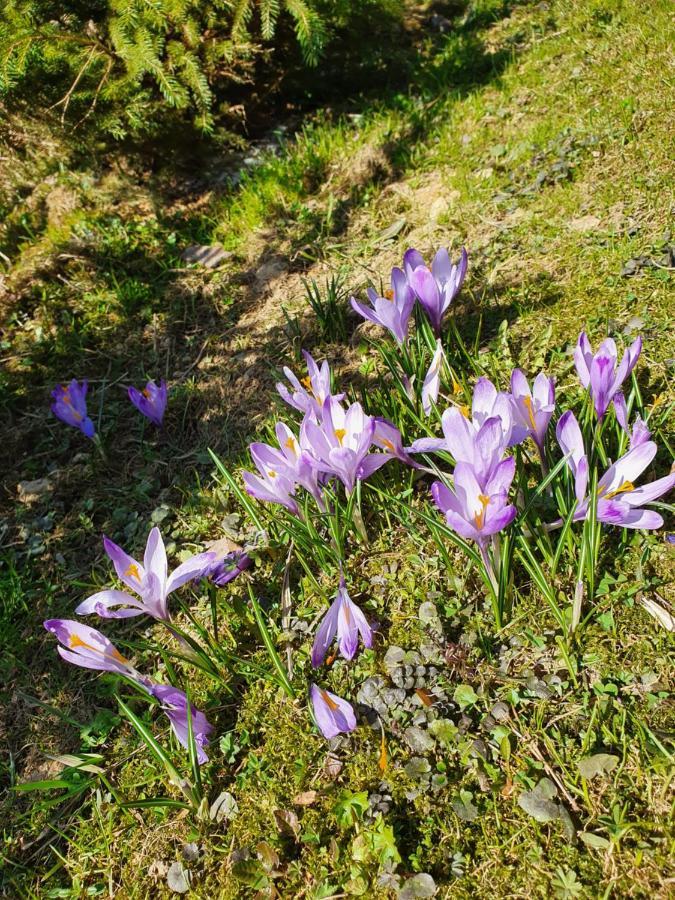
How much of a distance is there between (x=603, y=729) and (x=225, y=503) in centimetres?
136

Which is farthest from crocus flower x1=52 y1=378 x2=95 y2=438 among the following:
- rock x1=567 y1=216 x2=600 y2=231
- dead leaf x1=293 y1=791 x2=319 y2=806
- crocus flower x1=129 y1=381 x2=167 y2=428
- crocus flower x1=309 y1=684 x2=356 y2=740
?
rock x1=567 y1=216 x2=600 y2=231

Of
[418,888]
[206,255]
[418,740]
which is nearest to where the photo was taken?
[418,888]

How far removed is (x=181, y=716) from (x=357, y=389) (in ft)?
4.28

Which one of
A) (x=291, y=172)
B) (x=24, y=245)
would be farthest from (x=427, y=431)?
(x=24, y=245)

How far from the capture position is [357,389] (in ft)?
8.04

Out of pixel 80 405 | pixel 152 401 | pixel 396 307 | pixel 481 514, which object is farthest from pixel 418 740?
pixel 80 405

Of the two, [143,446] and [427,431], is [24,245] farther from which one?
[427,431]

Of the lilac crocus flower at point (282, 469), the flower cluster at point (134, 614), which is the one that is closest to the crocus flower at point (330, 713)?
the flower cluster at point (134, 614)

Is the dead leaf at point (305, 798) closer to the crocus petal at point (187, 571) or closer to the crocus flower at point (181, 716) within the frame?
the crocus flower at point (181, 716)

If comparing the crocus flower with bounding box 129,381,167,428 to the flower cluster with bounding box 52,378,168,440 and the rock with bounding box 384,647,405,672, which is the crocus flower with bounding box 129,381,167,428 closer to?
the flower cluster with bounding box 52,378,168,440

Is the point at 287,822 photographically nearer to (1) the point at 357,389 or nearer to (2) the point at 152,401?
(1) the point at 357,389

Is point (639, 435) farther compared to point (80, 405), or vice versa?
point (80, 405)

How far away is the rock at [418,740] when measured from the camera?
1.52 metres

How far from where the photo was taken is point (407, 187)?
129 inches
